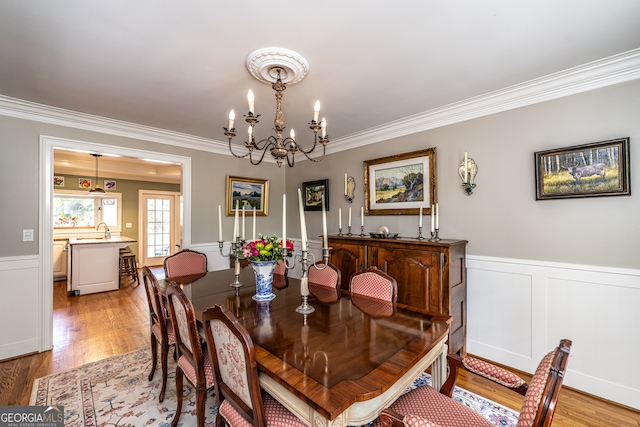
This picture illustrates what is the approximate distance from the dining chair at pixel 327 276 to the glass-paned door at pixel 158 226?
5.51 metres

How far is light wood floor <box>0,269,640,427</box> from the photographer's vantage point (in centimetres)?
186

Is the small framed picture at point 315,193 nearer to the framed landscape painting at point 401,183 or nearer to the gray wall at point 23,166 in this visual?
the framed landscape painting at point 401,183

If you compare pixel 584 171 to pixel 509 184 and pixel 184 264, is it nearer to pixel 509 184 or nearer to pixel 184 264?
pixel 509 184

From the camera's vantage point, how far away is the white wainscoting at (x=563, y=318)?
1.91 metres

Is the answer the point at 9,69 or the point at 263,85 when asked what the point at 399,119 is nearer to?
the point at 263,85

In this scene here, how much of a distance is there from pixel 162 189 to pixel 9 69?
5.52m

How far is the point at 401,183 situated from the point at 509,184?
1.03 metres

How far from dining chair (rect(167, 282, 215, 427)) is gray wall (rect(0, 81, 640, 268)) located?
7.42 feet

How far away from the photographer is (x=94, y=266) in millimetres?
4855

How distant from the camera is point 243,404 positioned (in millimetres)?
1162

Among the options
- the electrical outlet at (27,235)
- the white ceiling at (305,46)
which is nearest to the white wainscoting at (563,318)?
the white ceiling at (305,46)

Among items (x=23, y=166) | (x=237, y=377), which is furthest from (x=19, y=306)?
(x=237, y=377)

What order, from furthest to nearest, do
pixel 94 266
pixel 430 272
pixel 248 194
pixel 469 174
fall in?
pixel 94 266, pixel 248 194, pixel 469 174, pixel 430 272

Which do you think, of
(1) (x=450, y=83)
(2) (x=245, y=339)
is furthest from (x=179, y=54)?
(1) (x=450, y=83)
